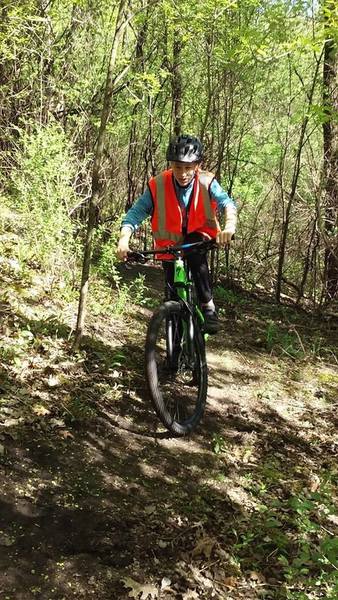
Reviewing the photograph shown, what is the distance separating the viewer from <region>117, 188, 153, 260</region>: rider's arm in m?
3.91

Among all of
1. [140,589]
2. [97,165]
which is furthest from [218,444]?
[97,165]

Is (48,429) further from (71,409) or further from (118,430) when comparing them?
(118,430)

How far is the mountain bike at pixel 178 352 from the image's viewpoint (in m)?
3.90

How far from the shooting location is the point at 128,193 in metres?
10.9

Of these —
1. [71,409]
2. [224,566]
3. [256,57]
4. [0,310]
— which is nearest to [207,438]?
[71,409]

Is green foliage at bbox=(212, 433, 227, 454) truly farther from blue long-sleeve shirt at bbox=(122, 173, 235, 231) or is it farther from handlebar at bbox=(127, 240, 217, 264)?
blue long-sleeve shirt at bbox=(122, 173, 235, 231)

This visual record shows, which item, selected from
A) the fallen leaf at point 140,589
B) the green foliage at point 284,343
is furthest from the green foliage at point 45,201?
the fallen leaf at point 140,589

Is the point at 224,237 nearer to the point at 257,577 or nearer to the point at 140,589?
the point at 257,577

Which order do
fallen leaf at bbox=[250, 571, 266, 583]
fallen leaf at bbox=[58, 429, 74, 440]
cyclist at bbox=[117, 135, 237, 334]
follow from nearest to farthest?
fallen leaf at bbox=[250, 571, 266, 583], fallen leaf at bbox=[58, 429, 74, 440], cyclist at bbox=[117, 135, 237, 334]

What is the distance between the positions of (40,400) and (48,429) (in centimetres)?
33

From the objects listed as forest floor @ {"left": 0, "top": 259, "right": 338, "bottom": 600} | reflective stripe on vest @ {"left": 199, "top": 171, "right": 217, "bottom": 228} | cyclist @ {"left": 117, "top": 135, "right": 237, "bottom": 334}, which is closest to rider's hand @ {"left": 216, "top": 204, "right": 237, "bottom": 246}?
cyclist @ {"left": 117, "top": 135, "right": 237, "bottom": 334}

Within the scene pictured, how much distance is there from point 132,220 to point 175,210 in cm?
36

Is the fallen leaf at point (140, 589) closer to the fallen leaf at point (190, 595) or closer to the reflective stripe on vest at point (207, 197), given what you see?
the fallen leaf at point (190, 595)

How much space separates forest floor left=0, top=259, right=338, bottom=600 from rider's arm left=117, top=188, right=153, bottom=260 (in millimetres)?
1244
